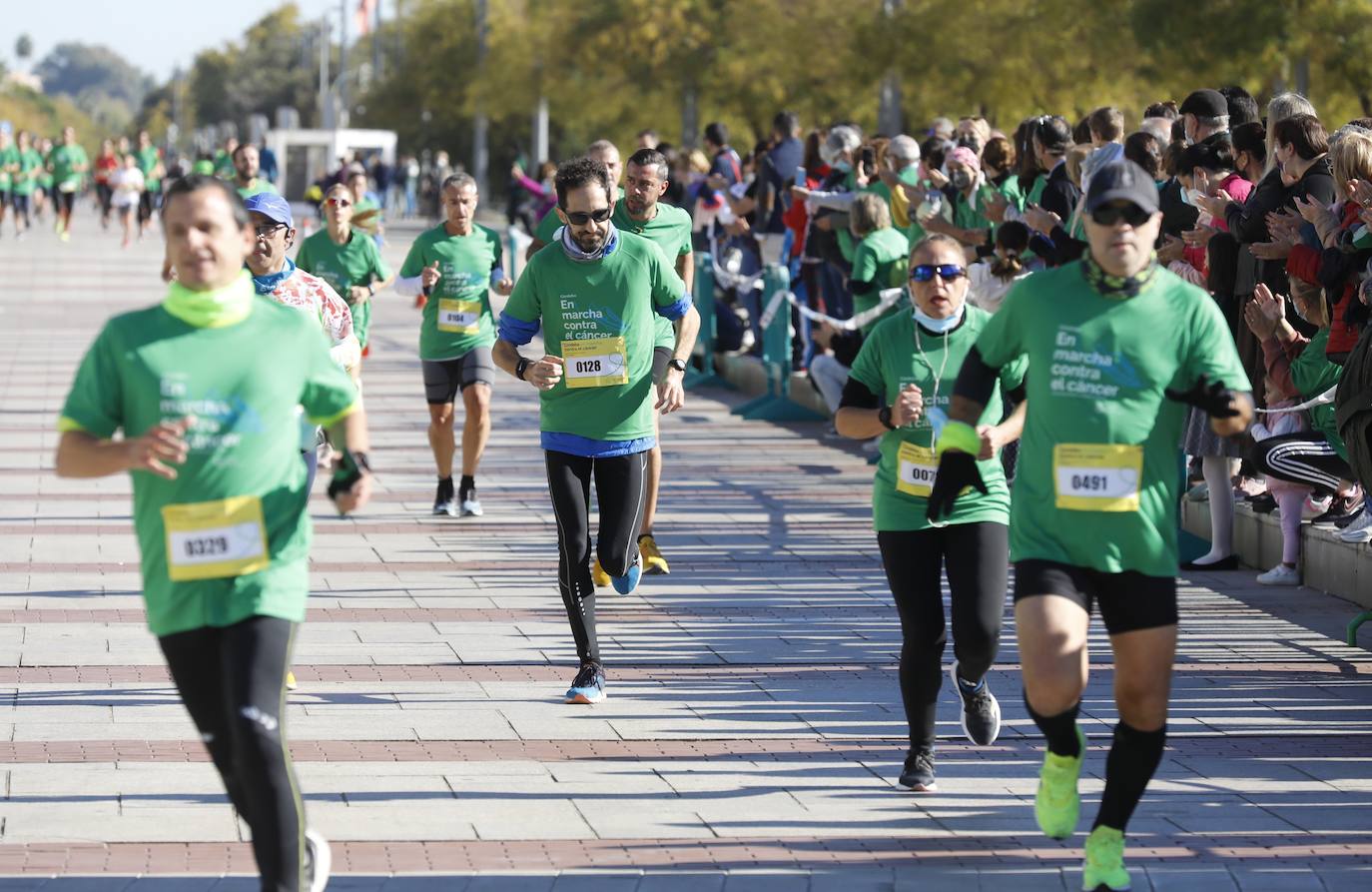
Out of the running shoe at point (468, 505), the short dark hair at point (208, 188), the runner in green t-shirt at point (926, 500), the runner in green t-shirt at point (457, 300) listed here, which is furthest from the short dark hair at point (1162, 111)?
the short dark hair at point (208, 188)

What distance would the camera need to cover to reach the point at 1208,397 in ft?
18.2

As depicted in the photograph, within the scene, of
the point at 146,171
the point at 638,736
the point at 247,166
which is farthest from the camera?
the point at 146,171

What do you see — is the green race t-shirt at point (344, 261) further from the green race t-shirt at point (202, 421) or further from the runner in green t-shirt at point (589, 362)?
the green race t-shirt at point (202, 421)

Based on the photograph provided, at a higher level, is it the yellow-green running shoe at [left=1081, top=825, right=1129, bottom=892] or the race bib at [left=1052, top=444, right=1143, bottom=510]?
the race bib at [left=1052, top=444, right=1143, bottom=510]

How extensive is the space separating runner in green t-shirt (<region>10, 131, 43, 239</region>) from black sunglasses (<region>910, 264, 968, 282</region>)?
3894 centimetres

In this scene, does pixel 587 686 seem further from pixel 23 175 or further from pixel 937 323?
pixel 23 175

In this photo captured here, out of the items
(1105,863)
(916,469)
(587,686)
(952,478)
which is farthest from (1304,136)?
(1105,863)

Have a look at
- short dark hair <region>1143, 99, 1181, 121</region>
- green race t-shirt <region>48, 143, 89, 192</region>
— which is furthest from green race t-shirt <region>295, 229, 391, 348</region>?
green race t-shirt <region>48, 143, 89, 192</region>

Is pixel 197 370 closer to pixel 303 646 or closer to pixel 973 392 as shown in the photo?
pixel 973 392

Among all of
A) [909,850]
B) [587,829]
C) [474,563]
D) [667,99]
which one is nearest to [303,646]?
[474,563]

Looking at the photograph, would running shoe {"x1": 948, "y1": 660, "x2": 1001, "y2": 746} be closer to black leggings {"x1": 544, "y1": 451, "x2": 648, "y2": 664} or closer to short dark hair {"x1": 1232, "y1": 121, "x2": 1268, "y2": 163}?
black leggings {"x1": 544, "y1": 451, "x2": 648, "y2": 664}

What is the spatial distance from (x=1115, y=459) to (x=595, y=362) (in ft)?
9.76

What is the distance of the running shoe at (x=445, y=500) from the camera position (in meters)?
12.7

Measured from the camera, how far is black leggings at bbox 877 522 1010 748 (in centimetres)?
661
